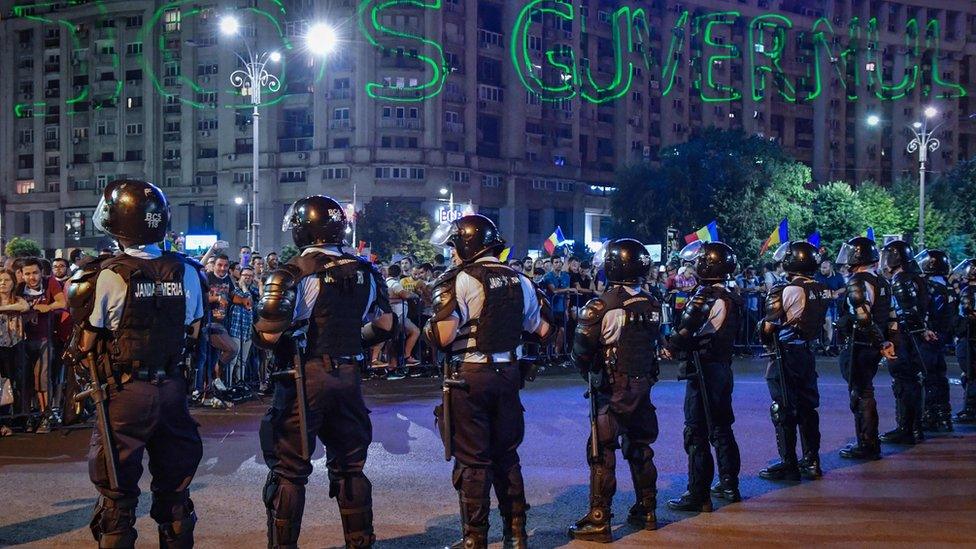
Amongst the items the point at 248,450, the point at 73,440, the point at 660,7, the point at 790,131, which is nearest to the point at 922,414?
the point at 248,450

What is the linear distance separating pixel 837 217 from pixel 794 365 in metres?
45.8

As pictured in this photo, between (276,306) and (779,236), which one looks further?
(779,236)

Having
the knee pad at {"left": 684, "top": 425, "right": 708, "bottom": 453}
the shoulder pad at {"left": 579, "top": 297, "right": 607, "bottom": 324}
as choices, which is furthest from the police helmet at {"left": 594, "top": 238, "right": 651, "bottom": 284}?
the knee pad at {"left": 684, "top": 425, "right": 708, "bottom": 453}

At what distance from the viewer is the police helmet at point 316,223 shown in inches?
229

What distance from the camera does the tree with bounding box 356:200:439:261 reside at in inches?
2067

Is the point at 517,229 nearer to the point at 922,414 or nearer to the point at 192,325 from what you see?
the point at 922,414

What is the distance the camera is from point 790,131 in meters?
77.0

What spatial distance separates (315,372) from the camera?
559cm

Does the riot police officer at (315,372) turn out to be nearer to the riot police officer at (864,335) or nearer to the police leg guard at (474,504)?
the police leg guard at (474,504)

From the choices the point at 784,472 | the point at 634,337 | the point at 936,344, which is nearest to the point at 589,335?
the point at 634,337

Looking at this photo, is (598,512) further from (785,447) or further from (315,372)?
(785,447)

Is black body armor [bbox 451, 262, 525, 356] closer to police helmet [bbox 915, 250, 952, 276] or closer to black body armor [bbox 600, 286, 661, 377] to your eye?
black body armor [bbox 600, 286, 661, 377]

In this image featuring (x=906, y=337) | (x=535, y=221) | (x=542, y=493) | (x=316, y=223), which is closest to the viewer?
(x=316, y=223)

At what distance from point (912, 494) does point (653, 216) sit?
43412 mm
